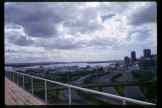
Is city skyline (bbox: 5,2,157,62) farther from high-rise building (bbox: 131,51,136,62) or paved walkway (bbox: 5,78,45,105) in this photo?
paved walkway (bbox: 5,78,45,105)

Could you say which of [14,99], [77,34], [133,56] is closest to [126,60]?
[133,56]

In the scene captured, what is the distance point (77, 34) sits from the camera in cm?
256

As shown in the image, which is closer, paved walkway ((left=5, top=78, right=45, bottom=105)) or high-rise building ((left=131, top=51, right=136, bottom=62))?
paved walkway ((left=5, top=78, right=45, bottom=105))

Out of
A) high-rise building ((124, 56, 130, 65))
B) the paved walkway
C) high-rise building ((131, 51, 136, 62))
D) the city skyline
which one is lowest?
the paved walkway

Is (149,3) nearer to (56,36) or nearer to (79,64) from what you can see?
(79,64)

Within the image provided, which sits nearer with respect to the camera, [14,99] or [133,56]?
[133,56]

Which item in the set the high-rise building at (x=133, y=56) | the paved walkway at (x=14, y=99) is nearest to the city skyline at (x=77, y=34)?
the high-rise building at (x=133, y=56)

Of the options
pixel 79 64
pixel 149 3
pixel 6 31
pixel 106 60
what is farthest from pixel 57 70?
pixel 149 3

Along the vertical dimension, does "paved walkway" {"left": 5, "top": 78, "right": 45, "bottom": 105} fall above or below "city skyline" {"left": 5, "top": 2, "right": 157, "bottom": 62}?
below

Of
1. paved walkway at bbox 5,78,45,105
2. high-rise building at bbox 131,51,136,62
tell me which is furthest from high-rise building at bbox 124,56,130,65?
paved walkway at bbox 5,78,45,105

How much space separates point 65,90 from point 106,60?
162cm

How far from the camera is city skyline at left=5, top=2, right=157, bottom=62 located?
82.5 inches

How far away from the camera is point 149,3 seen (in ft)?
5.12

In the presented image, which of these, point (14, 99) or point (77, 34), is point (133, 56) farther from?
point (14, 99)
